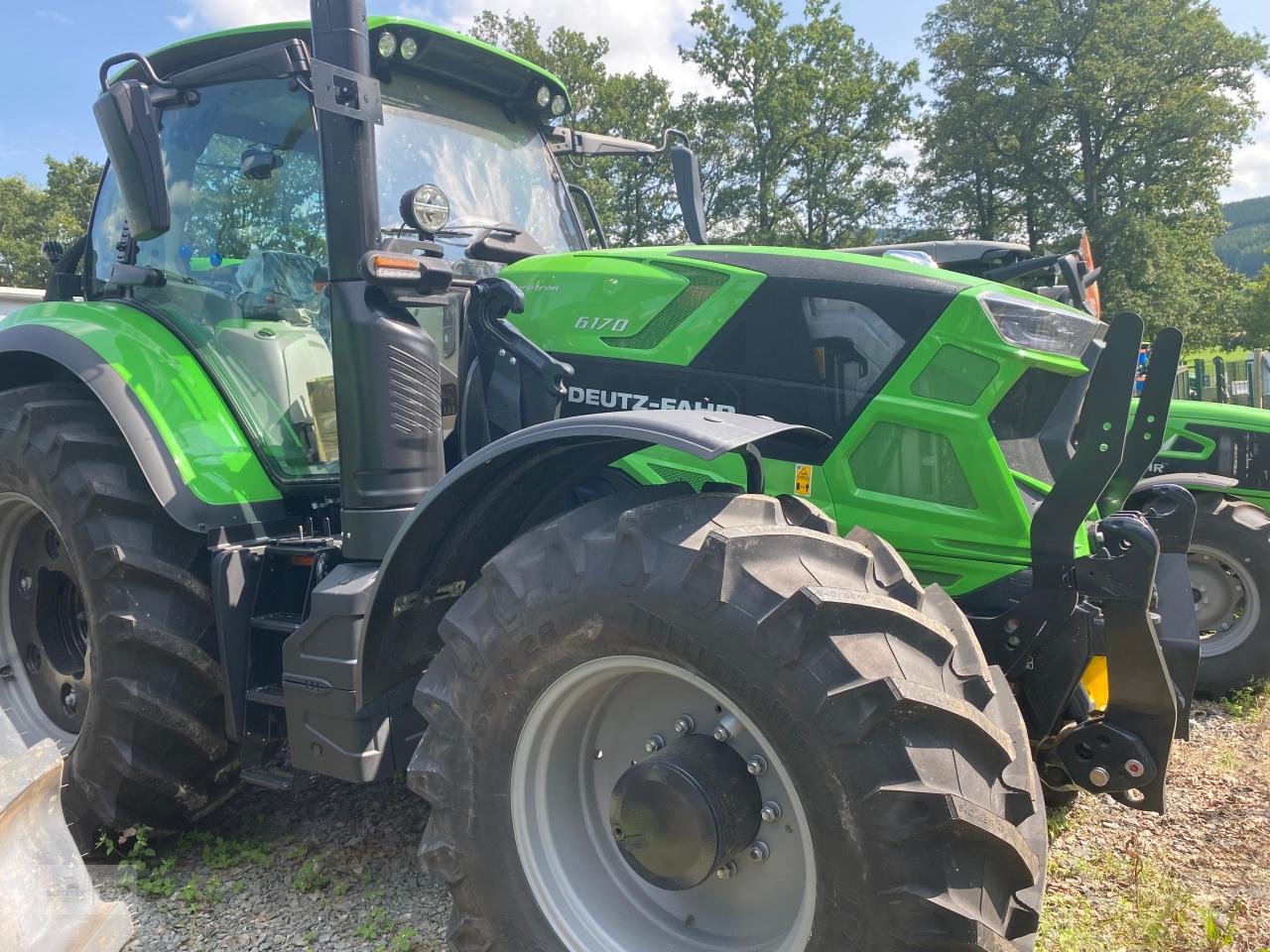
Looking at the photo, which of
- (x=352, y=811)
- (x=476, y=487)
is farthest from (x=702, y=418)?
(x=352, y=811)

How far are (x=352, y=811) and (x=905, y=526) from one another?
2288 millimetres

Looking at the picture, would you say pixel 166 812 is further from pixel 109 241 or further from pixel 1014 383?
pixel 1014 383

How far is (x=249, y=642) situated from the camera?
2838 mm

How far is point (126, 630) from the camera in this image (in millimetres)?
2766

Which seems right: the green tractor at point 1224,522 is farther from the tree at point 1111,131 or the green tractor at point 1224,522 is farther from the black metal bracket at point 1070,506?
the tree at point 1111,131

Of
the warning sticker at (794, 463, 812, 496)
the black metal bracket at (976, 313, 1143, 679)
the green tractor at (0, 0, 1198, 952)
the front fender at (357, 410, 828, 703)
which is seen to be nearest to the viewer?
the green tractor at (0, 0, 1198, 952)

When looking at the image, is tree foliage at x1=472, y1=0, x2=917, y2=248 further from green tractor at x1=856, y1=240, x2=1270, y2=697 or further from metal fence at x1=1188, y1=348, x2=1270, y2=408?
green tractor at x1=856, y1=240, x2=1270, y2=697

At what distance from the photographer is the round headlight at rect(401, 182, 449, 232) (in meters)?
2.67

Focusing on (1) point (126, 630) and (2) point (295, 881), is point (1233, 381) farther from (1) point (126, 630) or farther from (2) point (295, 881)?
(1) point (126, 630)

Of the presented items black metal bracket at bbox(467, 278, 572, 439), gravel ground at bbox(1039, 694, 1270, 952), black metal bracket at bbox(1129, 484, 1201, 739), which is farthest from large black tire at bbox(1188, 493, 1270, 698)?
black metal bracket at bbox(467, 278, 572, 439)

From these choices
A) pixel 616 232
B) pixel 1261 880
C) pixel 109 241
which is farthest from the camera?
pixel 616 232

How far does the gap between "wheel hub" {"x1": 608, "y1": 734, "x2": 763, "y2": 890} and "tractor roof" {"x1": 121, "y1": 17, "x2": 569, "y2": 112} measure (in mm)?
2472

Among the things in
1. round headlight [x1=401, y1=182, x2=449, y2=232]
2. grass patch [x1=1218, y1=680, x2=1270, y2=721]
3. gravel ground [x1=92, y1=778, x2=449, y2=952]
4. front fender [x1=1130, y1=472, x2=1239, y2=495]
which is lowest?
grass patch [x1=1218, y1=680, x2=1270, y2=721]

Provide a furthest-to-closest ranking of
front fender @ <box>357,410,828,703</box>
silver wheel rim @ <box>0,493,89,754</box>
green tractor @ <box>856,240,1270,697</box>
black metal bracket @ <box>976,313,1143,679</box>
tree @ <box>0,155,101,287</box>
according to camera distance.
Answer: tree @ <box>0,155,101,287</box> < green tractor @ <box>856,240,1270,697</box> < silver wheel rim @ <box>0,493,89,754</box> < black metal bracket @ <box>976,313,1143,679</box> < front fender @ <box>357,410,828,703</box>
